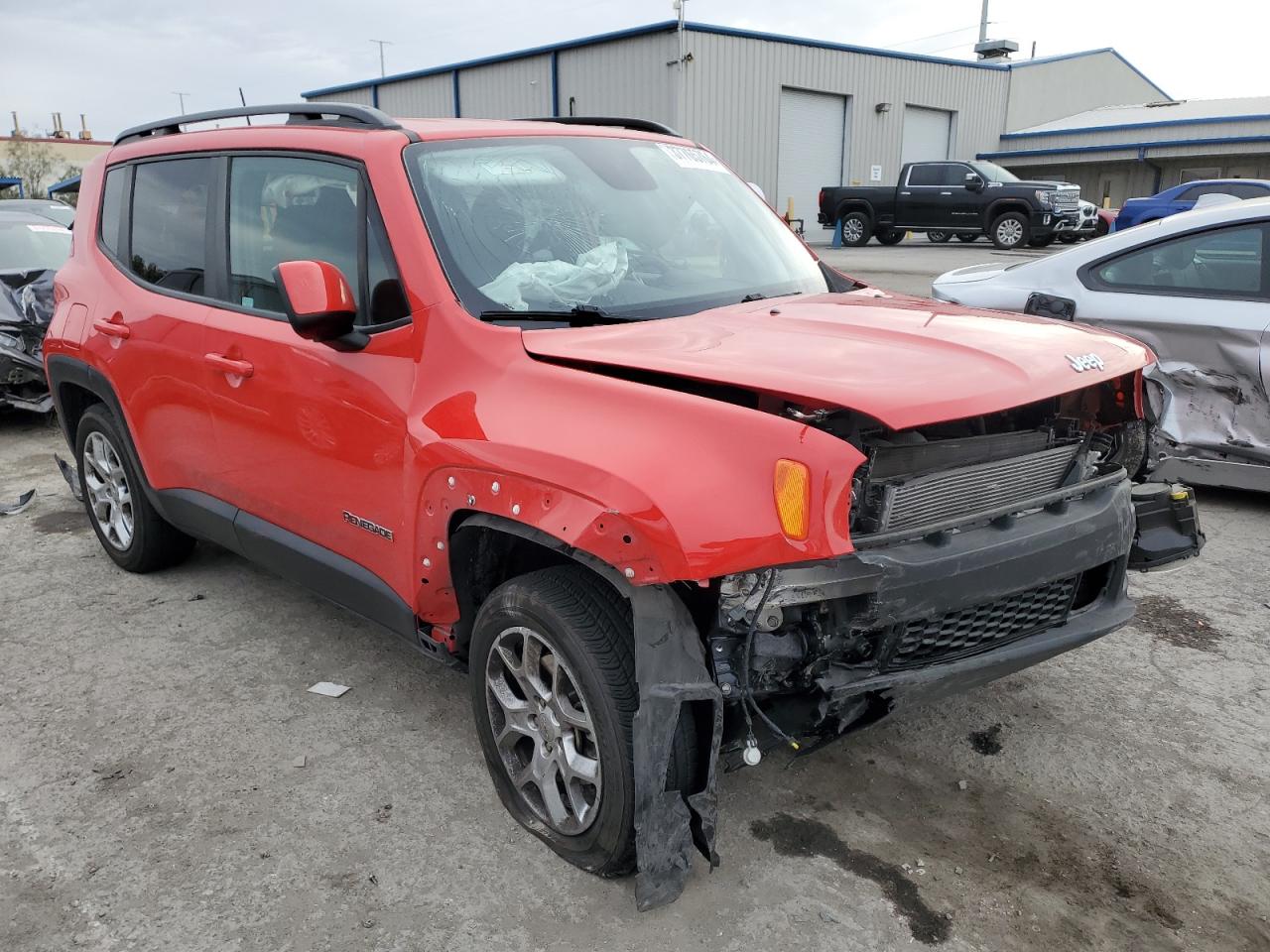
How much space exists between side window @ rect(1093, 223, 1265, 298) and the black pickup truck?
55.1 feet

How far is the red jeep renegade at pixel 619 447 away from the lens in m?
2.22

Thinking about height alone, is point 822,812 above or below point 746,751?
below

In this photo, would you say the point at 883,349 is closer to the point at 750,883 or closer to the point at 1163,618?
the point at 750,883

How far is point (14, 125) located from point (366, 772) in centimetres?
5580

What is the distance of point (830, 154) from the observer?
96.4ft

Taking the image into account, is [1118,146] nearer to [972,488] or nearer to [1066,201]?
[1066,201]

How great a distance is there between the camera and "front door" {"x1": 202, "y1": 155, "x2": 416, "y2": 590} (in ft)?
9.57

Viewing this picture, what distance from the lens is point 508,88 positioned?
29.5m

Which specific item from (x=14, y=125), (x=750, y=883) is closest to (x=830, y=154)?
(x=750, y=883)

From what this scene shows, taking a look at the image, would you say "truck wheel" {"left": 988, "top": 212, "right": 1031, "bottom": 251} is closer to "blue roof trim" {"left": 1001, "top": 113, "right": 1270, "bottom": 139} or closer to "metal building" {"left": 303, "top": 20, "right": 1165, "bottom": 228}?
"metal building" {"left": 303, "top": 20, "right": 1165, "bottom": 228}

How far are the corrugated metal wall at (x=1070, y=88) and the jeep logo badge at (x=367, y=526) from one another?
36.3 m

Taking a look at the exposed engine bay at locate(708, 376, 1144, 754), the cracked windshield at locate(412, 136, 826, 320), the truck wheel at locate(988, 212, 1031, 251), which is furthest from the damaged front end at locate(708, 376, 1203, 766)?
the truck wheel at locate(988, 212, 1031, 251)

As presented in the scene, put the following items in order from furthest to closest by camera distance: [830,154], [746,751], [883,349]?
1. [830,154]
2. [883,349]
3. [746,751]

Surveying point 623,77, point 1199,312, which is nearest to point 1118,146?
point 623,77
